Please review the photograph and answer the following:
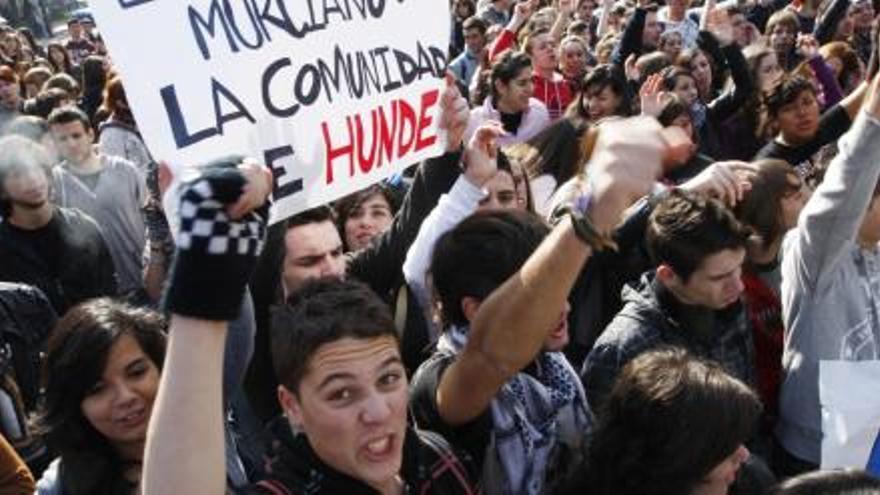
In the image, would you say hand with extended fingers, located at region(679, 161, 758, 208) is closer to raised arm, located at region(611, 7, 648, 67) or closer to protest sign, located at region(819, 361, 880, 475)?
protest sign, located at region(819, 361, 880, 475)

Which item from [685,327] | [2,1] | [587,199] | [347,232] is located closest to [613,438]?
[587,199]

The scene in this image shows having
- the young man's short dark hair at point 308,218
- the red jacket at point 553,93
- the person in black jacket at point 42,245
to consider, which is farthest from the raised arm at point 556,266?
the red jacket at point 553,93

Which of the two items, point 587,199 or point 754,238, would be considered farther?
point 754,238

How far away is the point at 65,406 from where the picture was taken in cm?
203

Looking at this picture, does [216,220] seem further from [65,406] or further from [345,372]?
[65,406]

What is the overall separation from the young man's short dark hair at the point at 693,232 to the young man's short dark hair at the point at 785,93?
2.25 meters

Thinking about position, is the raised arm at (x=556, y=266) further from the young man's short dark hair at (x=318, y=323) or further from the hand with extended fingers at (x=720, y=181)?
the hand with extended fingers at (x=720, y=181)

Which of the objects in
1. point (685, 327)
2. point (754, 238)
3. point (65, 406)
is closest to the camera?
point (65, 406)

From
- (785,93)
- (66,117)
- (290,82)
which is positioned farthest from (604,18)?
(290,82)

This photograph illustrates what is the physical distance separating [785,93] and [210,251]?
3980mm

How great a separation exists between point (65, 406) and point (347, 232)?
5.31ft

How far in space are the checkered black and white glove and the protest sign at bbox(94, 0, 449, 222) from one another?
76 cm

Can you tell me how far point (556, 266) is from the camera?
173cm

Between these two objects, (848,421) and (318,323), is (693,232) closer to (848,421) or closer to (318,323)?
(848,421)
